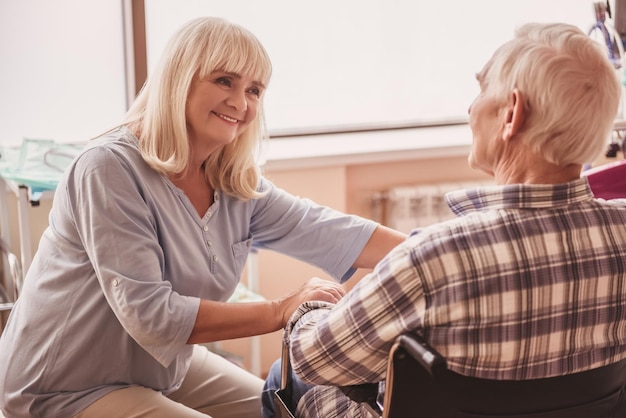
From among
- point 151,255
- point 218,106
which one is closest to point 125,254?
point 151,255

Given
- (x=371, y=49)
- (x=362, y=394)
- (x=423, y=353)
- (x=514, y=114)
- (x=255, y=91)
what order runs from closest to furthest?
(x=423, y=353) → (x=514, y=114) → (x=362, y=394) → (x=255, y=91) → (x=371, y=49)

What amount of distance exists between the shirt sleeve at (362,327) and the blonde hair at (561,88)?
11.6 inches

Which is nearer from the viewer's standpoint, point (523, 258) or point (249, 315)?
point (523, 258)

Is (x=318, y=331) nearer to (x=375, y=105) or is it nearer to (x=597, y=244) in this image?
(x=597, y=244)

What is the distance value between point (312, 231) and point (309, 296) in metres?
0.38

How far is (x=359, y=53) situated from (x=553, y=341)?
245 cm

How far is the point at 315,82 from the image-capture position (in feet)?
11.5

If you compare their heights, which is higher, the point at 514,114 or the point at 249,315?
the point at 514,114

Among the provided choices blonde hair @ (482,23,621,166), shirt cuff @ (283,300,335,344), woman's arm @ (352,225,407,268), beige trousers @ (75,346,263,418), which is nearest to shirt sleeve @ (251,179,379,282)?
woman's arm @ (352,225,407,268)

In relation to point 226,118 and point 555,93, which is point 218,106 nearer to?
point 226,118

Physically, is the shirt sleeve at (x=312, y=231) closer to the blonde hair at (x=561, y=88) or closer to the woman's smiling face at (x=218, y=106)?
the woman's smiling face at (x=218, y=106)

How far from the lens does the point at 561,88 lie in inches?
49.3

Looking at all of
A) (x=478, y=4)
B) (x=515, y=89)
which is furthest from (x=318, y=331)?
(x=478, y=4)

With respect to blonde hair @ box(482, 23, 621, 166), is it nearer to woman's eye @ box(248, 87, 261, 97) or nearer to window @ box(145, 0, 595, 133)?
woman's eye @ box(248, 87, 261, 97)
